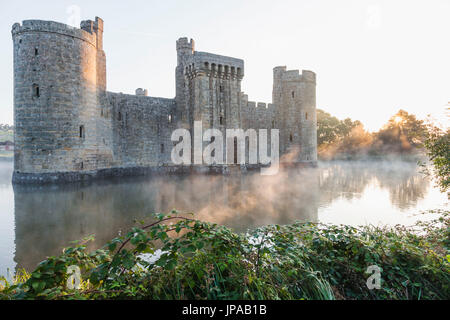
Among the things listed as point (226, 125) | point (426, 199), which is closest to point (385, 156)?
point (226, 125)

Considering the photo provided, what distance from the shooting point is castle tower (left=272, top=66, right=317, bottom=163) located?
25312mm

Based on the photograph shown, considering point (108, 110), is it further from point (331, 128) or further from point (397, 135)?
point (397, 135)

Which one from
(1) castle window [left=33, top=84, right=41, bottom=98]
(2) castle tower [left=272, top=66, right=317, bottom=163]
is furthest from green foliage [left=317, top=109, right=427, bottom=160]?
(1) castle window [left=33, top=84, right=41, bottom=98]

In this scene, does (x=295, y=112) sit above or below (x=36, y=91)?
above

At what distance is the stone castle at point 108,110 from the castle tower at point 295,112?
3.7 inches

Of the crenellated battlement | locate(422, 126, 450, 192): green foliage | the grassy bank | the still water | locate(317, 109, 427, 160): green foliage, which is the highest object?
the crenellated battlement

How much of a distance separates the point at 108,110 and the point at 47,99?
478cm

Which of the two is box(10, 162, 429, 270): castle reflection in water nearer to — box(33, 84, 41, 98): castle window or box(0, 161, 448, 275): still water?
box(0, 161, 448, 275): still water

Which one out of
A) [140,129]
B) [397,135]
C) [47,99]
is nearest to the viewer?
[47,99]

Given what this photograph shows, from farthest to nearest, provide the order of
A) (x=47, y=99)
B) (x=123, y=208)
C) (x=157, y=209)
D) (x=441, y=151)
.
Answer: (x=47, y=99) < (x=123, y=208) < (x=157, y=209) < (x=441, y=151)

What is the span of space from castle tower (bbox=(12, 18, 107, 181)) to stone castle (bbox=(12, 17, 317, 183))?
4 cm

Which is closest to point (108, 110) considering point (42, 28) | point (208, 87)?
point (42, 28)

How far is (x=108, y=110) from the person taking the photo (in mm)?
18312

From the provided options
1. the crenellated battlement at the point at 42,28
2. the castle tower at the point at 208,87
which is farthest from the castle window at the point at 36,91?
the castle tower at the point at 208,87
